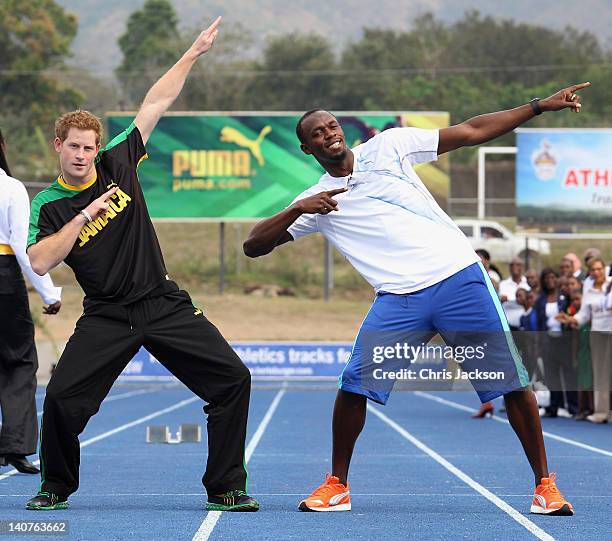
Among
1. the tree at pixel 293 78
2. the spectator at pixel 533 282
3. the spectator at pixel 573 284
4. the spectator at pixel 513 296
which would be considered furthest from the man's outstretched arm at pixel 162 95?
the tree at pixel 293 78

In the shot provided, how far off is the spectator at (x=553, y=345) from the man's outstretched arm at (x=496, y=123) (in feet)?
33.4

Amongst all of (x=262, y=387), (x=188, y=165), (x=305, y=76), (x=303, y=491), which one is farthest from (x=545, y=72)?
(x=303, y=491)

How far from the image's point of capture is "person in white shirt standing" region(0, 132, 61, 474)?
9.26m

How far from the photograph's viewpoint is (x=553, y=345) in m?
17.9

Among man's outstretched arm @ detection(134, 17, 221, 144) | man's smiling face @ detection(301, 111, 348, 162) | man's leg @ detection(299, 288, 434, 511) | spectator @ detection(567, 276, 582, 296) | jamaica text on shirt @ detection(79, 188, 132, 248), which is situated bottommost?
spectator @ detection(567, 276, 582, 296)

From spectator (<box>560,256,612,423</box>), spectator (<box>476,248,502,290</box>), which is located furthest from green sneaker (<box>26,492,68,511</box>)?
spectator (<box>560,256,612,423</box>)

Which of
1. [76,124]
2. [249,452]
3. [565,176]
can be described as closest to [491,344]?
[76,124]

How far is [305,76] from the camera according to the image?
80.3 m

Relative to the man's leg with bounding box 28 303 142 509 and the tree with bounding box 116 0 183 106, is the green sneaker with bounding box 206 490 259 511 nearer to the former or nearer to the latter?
the man's leg with bounding box 28 303 142 509

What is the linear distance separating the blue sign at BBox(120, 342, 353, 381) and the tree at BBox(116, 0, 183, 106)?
5509 cm

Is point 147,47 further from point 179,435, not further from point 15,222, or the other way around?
point 15,222

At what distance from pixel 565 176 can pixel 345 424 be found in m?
26.5

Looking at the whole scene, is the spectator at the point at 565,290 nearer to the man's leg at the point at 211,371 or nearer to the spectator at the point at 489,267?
the spectator at the point at 489,267

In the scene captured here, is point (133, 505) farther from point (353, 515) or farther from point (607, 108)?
point (607, 108)
